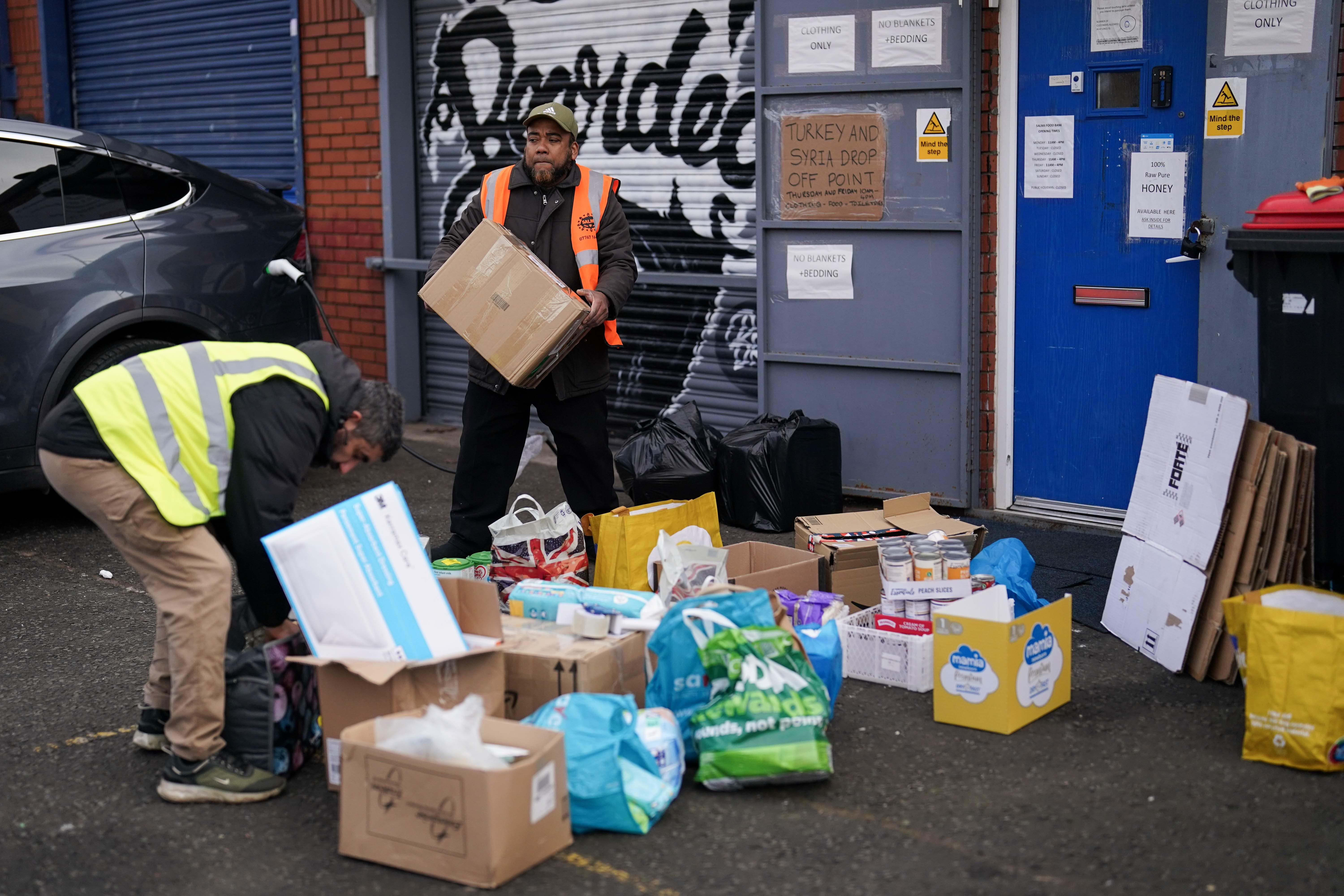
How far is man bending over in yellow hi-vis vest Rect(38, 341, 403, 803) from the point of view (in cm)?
344

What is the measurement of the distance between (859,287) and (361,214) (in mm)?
3613

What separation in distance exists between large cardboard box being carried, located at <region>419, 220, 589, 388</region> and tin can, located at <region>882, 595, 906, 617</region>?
1.54 meters

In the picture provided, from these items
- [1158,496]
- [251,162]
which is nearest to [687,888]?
[1158,496]

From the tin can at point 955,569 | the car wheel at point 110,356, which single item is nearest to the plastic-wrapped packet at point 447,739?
the tin can at point 955,569

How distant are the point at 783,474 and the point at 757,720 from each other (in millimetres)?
2715

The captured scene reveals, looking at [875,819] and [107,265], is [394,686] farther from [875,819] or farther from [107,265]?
[107,265]

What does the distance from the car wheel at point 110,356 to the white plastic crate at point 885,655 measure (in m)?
3.33

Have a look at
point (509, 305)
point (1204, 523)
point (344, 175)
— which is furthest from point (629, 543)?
point (344, 175)

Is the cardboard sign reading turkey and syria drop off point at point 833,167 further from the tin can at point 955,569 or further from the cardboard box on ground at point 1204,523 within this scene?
the tin can at point 955,569

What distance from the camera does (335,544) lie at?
134 inches

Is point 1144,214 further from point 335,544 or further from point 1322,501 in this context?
point 335,544

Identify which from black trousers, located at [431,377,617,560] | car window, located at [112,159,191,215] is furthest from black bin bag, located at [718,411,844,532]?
car window, located at [112,159,191,215]

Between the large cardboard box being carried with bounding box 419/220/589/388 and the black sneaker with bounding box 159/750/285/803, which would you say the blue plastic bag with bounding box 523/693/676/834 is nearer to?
the black sneaker with bounding box 159/750/285/803

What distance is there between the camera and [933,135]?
607cm
